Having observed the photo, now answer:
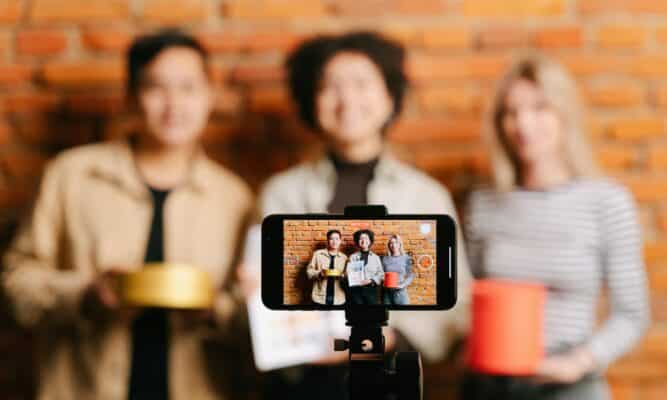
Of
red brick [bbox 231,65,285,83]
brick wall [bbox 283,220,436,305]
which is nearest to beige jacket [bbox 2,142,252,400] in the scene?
red brick [bbox 231,65,285,83]

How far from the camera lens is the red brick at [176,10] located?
6.76ft

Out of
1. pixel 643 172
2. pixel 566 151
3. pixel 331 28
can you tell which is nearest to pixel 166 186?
pixel 331 28

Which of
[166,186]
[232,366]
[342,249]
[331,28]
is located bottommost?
[232,366]

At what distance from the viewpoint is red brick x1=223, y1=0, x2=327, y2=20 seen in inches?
80.8

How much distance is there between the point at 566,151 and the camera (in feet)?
5.73

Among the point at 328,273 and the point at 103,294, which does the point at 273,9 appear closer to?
the point at 103,294

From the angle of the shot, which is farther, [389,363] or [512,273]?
[512,273]

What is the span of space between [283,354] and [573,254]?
65cm

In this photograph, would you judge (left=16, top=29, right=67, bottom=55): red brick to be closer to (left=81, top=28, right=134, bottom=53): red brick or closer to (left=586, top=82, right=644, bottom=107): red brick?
(left=81, top=28, right=134, bottom=53): red brick

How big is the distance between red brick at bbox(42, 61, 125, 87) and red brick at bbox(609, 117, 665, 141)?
1299 millimetres

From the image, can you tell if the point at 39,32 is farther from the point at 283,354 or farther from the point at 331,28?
the point at 283,354

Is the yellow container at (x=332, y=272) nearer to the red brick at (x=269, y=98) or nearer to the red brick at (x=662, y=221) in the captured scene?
the red brick at (x=269, y=98)

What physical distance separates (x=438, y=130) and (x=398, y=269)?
1.22 meters

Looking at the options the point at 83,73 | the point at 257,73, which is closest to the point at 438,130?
the point at 257,73
